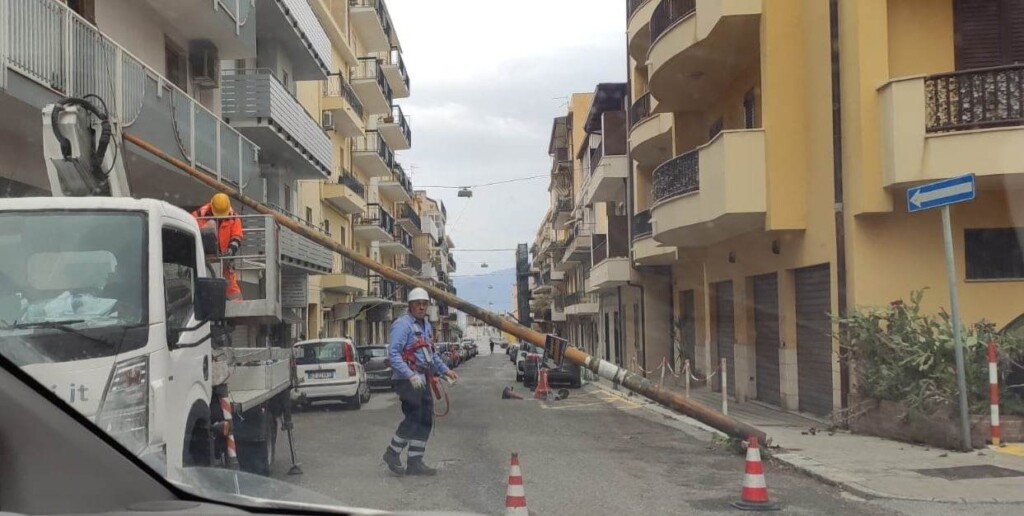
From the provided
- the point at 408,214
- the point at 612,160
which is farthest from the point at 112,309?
the point at 408,214

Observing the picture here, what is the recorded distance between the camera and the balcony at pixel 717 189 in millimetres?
15070

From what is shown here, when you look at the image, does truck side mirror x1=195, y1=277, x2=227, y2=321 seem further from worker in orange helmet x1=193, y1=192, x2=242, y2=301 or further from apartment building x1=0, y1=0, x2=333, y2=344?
worker in orange helmet x1=193, y1=192, x2=242, y2=301

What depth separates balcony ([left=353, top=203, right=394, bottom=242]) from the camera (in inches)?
1650

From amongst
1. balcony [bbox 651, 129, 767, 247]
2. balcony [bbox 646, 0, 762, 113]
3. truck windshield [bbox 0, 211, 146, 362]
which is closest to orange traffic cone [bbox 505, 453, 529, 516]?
truck windshield [bbox 0, 211, 146, 362]

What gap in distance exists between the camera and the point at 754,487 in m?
7.69

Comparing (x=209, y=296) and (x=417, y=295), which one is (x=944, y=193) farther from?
(x=209, y=296)

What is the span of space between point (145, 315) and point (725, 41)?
13706mm

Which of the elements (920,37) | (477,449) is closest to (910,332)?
(920,37)

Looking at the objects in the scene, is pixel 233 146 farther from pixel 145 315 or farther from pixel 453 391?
pixel 453 391

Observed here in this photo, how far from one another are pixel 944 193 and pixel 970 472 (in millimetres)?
3036

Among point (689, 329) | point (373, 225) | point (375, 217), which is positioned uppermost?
point (375, 217)

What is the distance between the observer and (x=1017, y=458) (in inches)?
382

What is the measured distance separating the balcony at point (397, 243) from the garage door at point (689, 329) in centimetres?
2503

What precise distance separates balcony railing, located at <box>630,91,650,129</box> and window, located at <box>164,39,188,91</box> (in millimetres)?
15258
